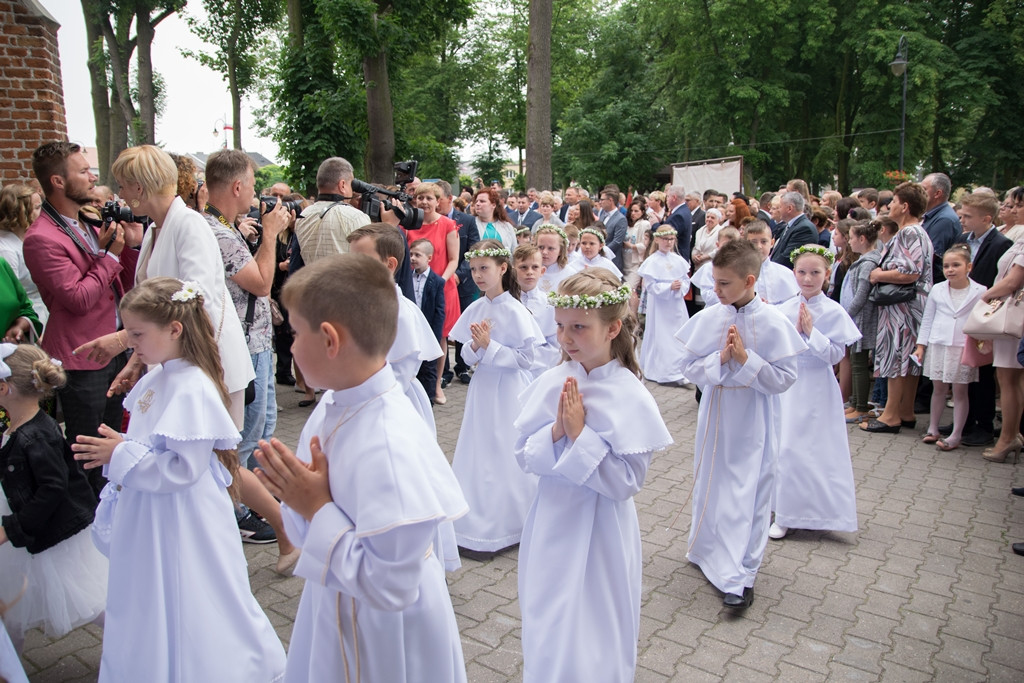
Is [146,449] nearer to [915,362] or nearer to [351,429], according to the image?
[351,429]

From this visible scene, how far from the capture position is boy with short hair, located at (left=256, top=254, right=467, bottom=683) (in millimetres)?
1903

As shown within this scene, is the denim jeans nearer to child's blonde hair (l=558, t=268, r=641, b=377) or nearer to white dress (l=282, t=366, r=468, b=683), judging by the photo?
child's blonde hair (l=558, t=268, r=641, b=377)

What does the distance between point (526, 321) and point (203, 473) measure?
264cm

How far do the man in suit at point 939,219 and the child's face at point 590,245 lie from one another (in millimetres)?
3477

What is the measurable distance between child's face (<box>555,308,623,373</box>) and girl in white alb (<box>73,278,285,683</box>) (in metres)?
1.42

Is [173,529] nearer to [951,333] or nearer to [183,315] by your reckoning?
[183,315]

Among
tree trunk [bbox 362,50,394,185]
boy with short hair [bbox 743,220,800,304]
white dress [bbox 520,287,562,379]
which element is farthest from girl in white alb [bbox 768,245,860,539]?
tree trunk [bbox 362,50,394,185]

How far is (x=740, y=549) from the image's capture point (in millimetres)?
4230

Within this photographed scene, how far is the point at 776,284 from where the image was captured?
266 inches

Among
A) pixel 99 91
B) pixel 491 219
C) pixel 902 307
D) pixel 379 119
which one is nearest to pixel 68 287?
pixel 491 219

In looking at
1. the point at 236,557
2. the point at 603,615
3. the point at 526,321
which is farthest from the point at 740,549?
the point at 236,557

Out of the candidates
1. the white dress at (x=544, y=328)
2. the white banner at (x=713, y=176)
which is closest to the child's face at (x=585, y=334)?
the white dress at (x=544, y=328)

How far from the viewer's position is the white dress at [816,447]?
17.0 ft

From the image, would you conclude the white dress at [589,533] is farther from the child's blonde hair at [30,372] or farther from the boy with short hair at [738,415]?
the child's blonde hair at [30,372]
